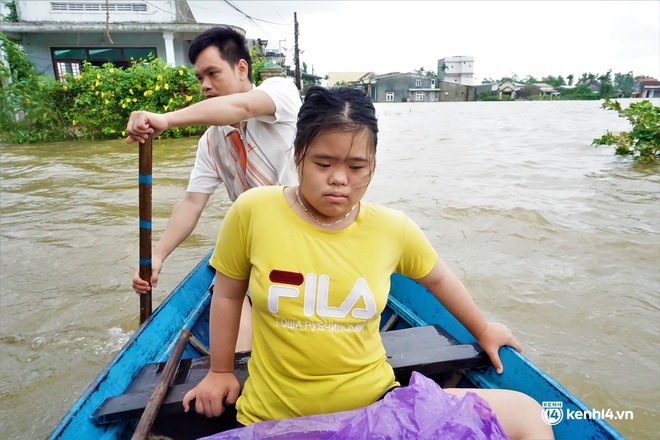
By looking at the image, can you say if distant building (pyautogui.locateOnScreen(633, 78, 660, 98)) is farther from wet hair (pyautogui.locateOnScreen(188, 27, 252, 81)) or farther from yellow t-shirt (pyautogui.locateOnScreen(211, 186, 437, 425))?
yellow t-shirt (pyautogui.locateOnScreen(211, 186, 437, 425))

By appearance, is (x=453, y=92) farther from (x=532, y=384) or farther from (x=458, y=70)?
(x=532, y=384)

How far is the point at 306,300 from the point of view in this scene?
1268mm

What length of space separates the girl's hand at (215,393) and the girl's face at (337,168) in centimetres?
71

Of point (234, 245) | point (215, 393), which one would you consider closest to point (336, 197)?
point (234, 245)

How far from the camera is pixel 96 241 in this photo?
17.9ft

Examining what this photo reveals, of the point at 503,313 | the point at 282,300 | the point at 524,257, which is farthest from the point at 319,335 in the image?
the point at 524,257

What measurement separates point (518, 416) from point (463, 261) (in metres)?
3.66

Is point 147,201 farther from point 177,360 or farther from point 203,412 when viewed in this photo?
point 203,412

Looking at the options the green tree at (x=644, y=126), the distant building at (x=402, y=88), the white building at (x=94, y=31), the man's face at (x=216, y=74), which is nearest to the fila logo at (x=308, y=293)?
the man's face at (x=216, y=74)

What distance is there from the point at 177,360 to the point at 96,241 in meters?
4.35

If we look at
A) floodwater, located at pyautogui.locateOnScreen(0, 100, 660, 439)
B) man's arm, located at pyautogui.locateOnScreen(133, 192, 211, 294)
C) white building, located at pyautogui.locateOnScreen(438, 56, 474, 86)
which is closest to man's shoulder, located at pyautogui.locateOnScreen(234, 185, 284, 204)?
man's arm, located at pyautogui.locateOnScreen(133, 192, 211, 294)

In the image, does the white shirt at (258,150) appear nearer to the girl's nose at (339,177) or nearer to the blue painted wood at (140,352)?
the blue painted wood at (140,352)

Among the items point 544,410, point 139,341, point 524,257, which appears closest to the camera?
point 544,410

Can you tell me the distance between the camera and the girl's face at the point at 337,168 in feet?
3.89
